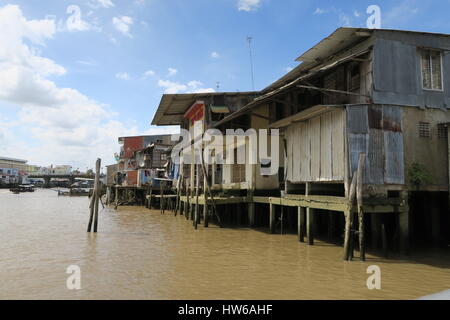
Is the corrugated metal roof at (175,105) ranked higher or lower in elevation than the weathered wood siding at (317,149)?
higher

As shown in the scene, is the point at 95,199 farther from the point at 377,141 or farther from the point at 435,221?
the point at 435,221

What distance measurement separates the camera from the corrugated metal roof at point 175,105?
835 inches

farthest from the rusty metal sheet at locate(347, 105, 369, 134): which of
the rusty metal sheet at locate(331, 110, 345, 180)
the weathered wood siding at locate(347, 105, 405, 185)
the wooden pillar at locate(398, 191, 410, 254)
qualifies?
the wooden pillar at locate(398, 191, 410, 254)

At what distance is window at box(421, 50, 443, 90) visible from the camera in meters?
11.4

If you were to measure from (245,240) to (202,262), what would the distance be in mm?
4255

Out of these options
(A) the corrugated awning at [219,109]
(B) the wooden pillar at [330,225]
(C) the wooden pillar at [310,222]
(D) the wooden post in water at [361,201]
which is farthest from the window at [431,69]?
(A) the corrugated awning at [219,109]

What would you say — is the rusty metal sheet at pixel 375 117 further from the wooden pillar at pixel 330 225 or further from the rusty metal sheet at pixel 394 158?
the wooden pillar at pixel 330 225

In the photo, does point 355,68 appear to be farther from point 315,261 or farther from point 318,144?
point 315,261

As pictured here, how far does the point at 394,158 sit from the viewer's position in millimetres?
10750

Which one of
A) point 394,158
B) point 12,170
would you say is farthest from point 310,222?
point 12,170

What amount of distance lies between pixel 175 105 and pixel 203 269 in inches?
618

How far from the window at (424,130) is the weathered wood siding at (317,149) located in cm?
261

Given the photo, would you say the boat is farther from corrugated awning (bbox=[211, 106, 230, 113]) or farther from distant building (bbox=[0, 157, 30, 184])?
corrugated awning (bbox=[211, 106, 230, 113])
